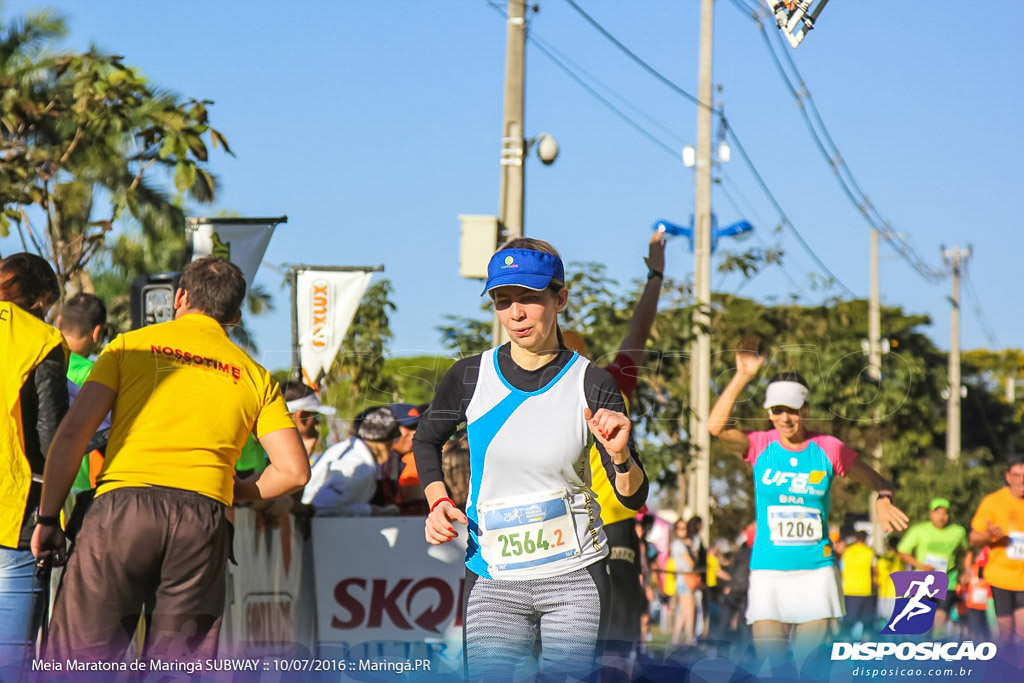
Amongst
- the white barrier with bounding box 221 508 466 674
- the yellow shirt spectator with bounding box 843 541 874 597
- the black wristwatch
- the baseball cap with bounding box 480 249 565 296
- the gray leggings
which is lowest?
the yellow shirt spectator with bounding box 843 541 874 597

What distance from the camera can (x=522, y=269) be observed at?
4.36m

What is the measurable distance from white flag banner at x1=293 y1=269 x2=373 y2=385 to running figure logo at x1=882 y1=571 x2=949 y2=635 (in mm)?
7518

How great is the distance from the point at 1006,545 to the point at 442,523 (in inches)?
318

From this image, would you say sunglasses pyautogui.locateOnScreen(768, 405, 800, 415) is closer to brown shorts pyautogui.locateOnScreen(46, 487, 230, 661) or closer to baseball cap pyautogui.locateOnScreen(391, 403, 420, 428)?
baseball cap pyautogui.locateOnScreen(391, 403, 420, 428)

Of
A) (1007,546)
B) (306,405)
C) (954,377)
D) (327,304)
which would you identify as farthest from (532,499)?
(954,377)

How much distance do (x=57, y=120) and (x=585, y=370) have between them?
32.0 ft

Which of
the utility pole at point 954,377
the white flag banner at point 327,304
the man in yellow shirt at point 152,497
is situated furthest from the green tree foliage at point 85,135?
the utility pole at point 954,377

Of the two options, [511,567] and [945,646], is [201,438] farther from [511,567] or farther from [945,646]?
[945,646]

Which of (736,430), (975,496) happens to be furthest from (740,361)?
(975,496)

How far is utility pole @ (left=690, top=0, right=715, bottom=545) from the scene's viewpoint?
20.4 meters

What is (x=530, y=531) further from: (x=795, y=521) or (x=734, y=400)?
(x=795, y=521)

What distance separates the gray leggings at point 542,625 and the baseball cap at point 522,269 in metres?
0.95

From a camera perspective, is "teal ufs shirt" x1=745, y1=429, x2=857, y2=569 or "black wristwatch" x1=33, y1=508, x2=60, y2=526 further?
"teal ufs shirt" x1=745, y1=429, x2=857, y2=569

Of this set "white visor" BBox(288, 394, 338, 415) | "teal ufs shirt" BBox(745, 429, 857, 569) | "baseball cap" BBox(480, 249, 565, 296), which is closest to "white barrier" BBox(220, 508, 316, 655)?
"white visor" BBox(288, 394, 338, 415)
